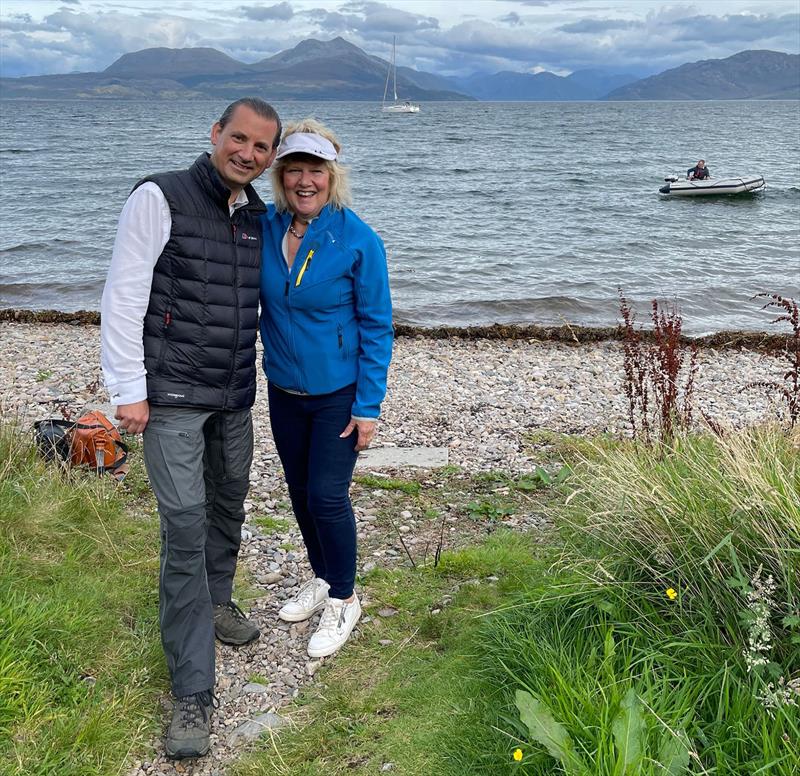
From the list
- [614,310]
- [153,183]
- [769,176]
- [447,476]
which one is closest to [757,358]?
[614,310]

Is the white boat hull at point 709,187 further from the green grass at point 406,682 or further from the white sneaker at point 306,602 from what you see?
the white sneaker at point 306,602

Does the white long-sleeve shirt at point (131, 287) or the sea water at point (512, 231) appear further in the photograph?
the sea water at point (512, 231)

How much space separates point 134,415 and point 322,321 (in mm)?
949

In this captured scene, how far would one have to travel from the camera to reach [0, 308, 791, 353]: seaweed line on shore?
12.5m

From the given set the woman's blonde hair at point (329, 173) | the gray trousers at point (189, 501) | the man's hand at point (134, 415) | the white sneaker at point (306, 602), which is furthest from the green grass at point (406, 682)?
the woman's blonde hair at point (329, 173)

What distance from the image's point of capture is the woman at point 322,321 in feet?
11.8

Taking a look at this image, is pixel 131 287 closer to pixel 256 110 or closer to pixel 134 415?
pixel 134 415

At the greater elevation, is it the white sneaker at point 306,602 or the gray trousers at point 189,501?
the gray trousers at point 189,501

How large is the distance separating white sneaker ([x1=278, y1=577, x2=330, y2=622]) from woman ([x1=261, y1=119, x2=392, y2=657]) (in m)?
0.39

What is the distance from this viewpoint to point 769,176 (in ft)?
141

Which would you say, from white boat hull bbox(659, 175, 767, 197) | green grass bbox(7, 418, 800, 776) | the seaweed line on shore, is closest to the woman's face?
green grass bbox(7, 418, 800, 776)

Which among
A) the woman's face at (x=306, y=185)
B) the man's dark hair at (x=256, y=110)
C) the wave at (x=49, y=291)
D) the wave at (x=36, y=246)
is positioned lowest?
the wave at (x=49, y=291)

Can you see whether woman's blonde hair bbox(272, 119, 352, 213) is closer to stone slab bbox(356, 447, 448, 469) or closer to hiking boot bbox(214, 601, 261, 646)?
hiking boot bbox(214, 601, 261, 646)

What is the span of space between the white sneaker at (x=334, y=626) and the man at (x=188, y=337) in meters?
0.64
